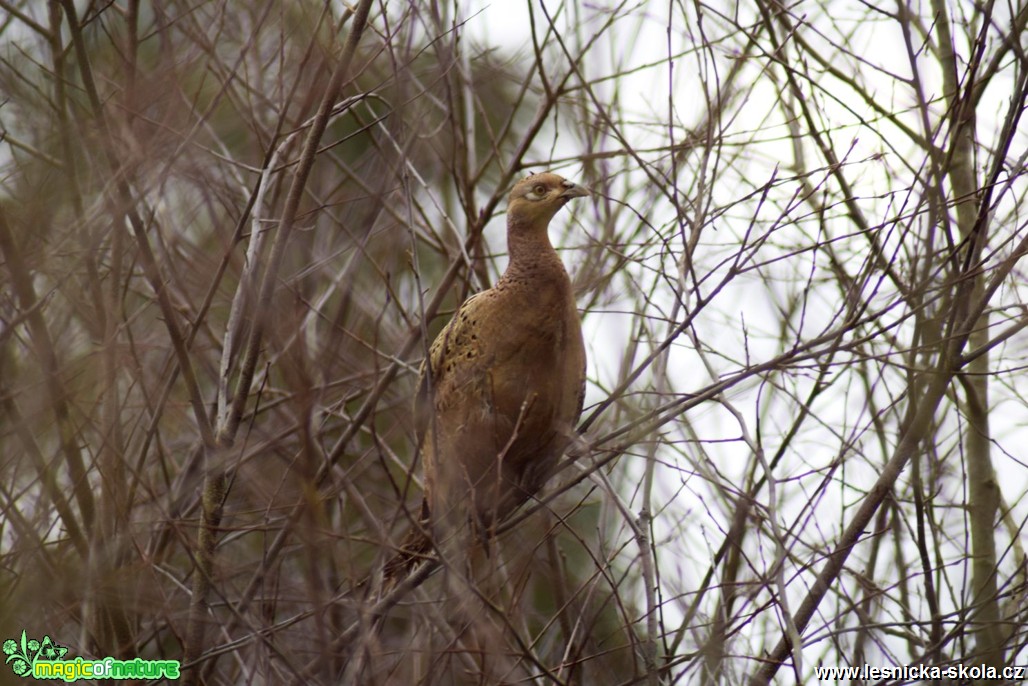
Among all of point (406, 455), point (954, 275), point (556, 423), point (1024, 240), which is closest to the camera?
point (1024, 240)

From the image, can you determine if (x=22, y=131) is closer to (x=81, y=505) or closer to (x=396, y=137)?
(x=81, y=505)

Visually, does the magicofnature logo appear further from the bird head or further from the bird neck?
the bird head

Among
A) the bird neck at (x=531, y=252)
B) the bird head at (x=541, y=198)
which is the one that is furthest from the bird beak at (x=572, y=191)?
the bird neck at (x=531, y=252)

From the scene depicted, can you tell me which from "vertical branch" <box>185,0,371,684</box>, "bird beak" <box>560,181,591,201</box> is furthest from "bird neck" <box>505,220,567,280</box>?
"vertical branch" <box>185,0,371,684</box>

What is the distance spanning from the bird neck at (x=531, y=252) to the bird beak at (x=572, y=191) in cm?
17

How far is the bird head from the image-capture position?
4.47 metres

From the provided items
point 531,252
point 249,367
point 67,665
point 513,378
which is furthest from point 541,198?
point 67,665

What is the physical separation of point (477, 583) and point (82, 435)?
65.5 inches

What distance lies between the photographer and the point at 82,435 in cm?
397

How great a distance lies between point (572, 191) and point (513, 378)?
85cm

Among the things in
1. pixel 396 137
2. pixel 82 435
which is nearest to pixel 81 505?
pixel 82 435

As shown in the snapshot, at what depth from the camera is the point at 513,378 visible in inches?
164

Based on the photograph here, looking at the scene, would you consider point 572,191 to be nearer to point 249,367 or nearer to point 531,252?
point 531,252

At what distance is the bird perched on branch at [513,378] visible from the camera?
414 centimetres
